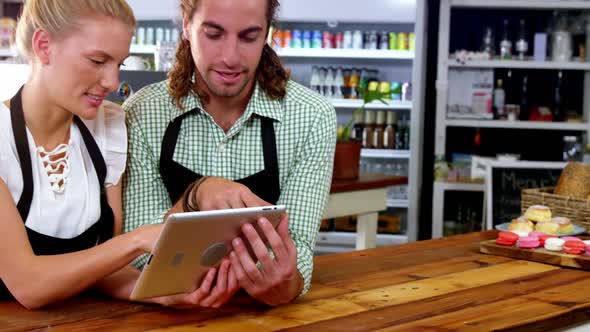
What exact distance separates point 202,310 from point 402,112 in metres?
4.93

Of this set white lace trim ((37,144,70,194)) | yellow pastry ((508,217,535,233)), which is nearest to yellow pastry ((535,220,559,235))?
yellow pastry ((508,217,535,233))

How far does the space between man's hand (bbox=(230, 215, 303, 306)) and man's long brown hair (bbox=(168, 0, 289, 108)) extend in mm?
535

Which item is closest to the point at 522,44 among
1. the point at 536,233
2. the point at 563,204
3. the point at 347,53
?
the point at 347,53

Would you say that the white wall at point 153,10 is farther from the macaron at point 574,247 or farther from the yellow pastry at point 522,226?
the macaron at point 574,247

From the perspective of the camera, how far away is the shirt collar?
1.80 m

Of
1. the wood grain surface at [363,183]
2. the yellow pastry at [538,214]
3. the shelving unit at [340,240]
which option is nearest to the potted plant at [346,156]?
the wood grain surface at [363,183]

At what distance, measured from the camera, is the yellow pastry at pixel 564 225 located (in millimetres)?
2252

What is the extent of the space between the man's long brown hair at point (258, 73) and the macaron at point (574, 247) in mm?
865

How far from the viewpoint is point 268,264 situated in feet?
4.62

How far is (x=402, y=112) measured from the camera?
6.21 m

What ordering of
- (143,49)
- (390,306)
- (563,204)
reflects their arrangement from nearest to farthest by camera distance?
(390,306) → (563,204) → (143,49)

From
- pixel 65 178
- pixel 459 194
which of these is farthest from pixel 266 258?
pixel 459 194

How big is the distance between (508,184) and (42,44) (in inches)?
115

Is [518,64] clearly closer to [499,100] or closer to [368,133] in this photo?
[499,100]
